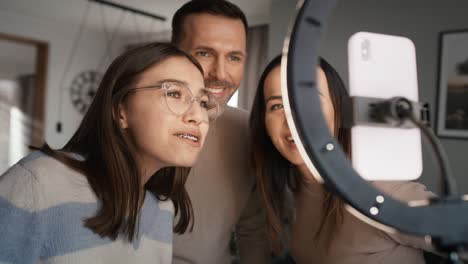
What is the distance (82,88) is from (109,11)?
1526 millimetres

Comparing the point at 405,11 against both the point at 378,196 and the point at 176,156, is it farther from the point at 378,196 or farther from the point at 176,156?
the point at 378,196

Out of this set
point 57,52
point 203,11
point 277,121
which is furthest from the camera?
point 57,52

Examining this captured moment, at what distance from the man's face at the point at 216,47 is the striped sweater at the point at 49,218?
57cm

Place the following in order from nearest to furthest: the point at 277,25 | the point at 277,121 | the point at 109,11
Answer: the point at 277,121 → the point at 277,25 → the point at 109,11

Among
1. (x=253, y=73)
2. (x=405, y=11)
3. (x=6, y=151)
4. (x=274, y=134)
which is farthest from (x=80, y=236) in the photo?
(x=6, y=151)

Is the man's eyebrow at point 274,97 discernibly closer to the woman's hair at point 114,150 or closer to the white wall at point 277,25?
the woman's hair at point 114,150

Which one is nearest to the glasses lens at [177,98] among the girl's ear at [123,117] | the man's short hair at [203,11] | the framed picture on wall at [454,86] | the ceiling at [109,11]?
the girl's ear at [123,117]

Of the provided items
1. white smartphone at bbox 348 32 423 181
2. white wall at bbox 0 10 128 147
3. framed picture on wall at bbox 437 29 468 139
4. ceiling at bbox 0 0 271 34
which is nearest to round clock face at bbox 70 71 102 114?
white wall at bbox 0 10 128 147

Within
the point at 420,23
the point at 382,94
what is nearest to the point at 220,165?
the point at 382,94

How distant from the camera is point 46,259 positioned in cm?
75

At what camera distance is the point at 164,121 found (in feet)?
2.78

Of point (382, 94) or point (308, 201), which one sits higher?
point (382, 94)

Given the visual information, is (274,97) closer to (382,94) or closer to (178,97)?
(178,97)

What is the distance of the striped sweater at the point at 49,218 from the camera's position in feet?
2.28
